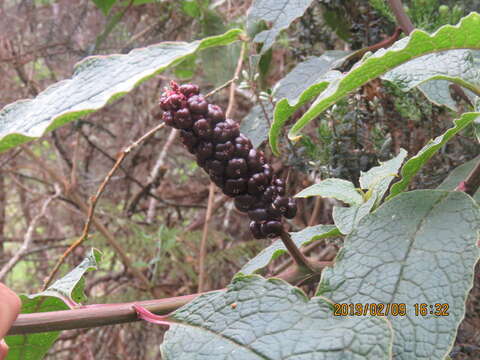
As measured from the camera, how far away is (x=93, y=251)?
30.8 inches

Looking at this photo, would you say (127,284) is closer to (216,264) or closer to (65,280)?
(216,264)

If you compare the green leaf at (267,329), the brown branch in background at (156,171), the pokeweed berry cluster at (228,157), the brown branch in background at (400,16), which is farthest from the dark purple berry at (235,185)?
the brown branch in background at (156,171)

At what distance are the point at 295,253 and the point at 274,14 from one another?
17.5 inches

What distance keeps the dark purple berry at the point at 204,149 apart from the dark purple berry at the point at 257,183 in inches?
2.4

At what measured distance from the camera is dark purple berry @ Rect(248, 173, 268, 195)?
61 cm

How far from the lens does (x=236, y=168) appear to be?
23.5 inches

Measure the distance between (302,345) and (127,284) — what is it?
146 centimetres

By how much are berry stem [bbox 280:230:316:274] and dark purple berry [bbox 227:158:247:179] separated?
85 millimetres

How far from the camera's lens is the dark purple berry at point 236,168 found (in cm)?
60

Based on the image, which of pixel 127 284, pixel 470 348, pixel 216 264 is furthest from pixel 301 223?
pixel 470 348

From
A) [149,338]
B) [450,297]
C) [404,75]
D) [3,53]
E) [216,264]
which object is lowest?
[149,338]

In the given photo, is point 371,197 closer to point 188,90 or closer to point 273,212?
point 273,212
